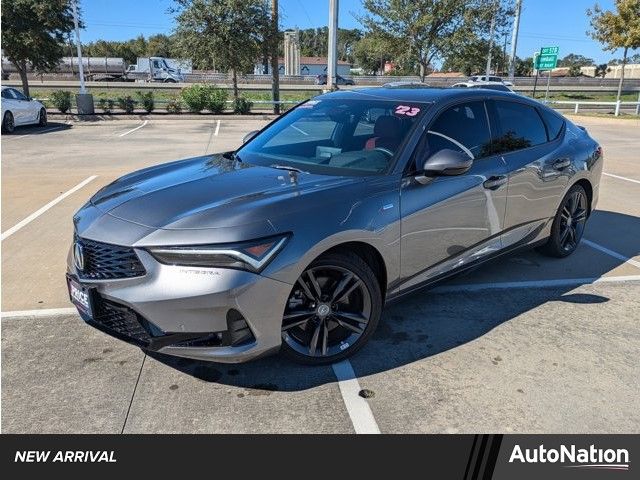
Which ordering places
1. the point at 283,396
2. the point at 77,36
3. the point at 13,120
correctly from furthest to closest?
the point at 77,36 → the point at 13,120 → the point at 283,396

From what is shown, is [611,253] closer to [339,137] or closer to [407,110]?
[407,110]

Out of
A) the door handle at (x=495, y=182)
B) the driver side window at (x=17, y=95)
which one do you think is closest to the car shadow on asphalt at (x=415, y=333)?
the door handle at (x=495, y=182)

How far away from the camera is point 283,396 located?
3125 mm

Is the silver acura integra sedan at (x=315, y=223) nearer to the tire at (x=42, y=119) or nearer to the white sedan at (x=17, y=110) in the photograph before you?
the white sedan at (x=17, y=110)

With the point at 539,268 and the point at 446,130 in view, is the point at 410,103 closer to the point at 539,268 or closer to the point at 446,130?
the point at 446,130

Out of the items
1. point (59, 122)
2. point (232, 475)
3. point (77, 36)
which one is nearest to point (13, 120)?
point (59, 122)

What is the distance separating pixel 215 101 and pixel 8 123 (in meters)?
9.39

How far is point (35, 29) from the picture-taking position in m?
21.7

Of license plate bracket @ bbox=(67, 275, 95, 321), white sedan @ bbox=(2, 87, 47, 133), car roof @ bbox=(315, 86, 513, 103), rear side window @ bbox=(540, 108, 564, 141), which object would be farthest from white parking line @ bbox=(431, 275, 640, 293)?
white sedan @ bbox=(2, 87, 47, 133)

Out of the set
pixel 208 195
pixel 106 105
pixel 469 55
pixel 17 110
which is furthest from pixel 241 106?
pixel 208 195

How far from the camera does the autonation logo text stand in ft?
8.68

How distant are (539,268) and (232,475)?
3783 mm

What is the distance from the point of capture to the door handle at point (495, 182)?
413cm

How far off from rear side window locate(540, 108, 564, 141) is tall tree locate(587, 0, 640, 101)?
2409 centimetres
